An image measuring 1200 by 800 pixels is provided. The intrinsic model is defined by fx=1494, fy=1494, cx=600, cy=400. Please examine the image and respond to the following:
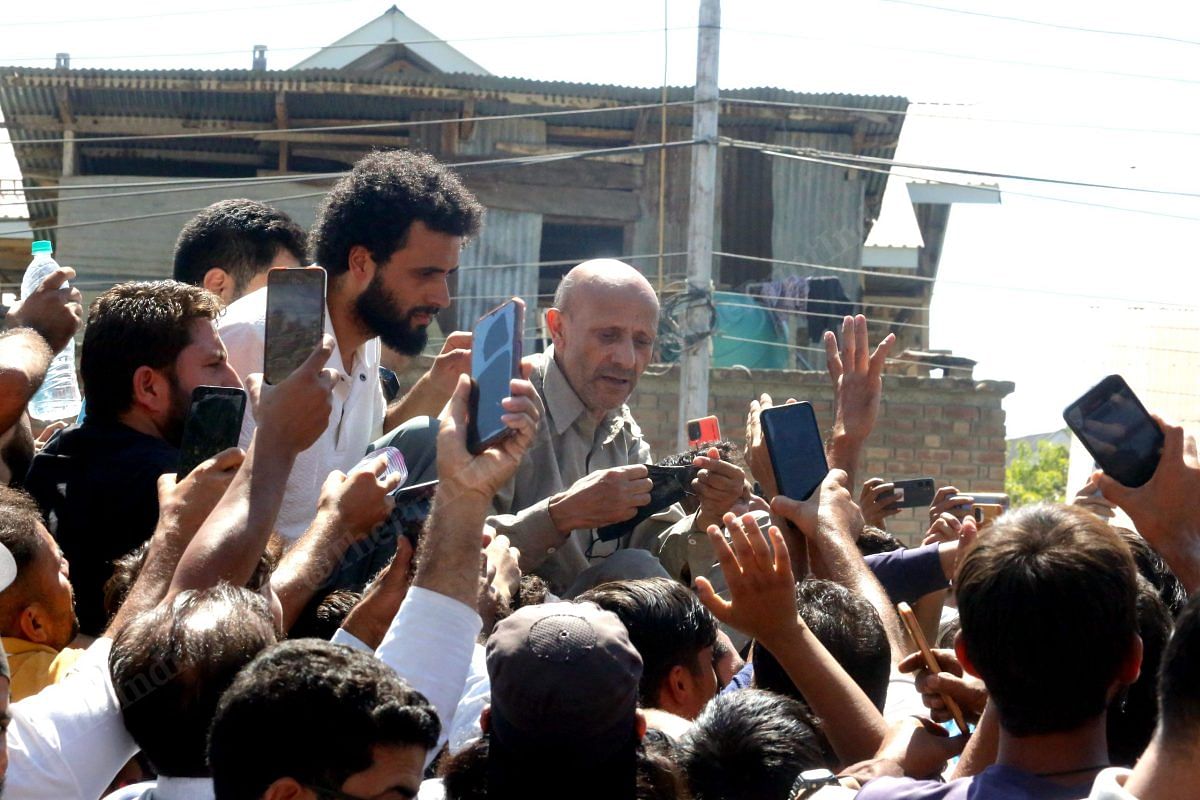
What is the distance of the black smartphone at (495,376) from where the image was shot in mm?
2930

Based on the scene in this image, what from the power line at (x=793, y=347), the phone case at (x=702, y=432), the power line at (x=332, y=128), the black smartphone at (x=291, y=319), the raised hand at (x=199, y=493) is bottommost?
the power line at (x=793, y=347)

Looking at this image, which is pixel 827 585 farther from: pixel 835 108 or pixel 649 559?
pixel 835 108

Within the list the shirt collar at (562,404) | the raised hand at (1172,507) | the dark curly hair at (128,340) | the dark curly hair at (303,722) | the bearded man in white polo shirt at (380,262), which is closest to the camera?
the dark curly hair at (303,722)

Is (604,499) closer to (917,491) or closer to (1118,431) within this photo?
(1118,431)

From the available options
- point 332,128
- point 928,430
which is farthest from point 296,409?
point 928,430

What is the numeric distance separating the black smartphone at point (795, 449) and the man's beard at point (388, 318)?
4.43ft

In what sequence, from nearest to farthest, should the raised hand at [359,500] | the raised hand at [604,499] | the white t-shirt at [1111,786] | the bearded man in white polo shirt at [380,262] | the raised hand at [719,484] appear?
the white t-shirt at [1111,786]
the raised hand at [359,500]
the raised hand at [604,499]
the raised hand at [719,484]
the bearded man in white polo shirt at [380,262]

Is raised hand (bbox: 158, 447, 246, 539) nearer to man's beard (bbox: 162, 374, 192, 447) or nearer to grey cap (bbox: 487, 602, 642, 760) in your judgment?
man's beard (bbox: 162, 374, 192, 447)

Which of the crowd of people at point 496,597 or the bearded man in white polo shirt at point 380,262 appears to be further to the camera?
the bearded man in white polo shirt at point 380,262

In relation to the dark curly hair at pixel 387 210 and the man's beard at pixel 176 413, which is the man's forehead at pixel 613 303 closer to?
the dark curly hair at pixel 387 210

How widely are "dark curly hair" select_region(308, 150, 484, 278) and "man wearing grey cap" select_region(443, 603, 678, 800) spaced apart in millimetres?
2676

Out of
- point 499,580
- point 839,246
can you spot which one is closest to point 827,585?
point 499,580

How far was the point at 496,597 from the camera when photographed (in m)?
3.40

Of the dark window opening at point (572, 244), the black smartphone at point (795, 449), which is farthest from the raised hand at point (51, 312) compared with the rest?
the dark window opening at point (572, 244)
